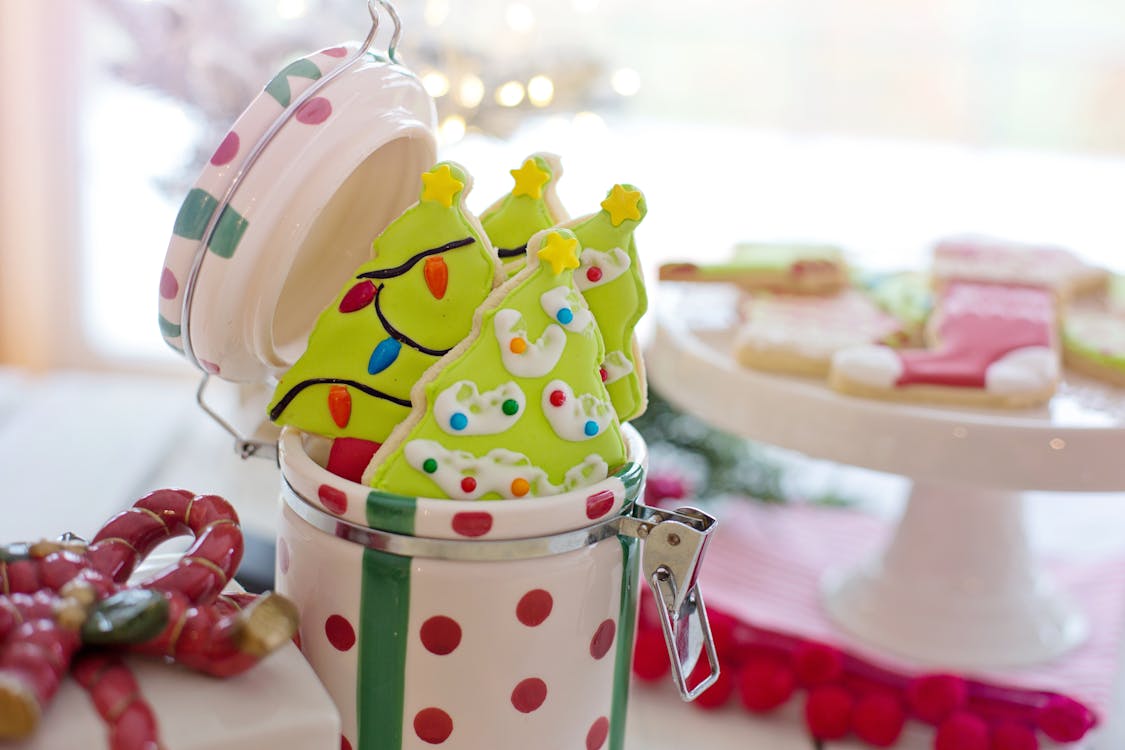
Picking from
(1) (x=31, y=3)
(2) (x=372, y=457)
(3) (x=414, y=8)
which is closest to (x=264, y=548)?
(2) (x=372, y=457)

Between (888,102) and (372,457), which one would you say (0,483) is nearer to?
(372,457)

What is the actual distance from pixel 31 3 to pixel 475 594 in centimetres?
138

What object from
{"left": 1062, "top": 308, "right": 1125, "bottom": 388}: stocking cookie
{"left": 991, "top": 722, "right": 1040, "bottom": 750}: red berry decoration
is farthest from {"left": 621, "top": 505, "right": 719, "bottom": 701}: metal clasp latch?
{"left": 1062, "top": 308, "right": 1125, "bottom": 388}: stocking cookie

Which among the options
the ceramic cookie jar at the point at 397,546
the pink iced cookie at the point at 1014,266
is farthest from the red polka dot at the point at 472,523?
the pink iced cookie at the point at 1014,266

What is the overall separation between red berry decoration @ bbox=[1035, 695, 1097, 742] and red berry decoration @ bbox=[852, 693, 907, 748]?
3.3 inches

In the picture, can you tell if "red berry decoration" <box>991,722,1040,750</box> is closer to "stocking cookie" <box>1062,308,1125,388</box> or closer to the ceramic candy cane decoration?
"stocking cookie" <box>1062,308,1125,388</box>

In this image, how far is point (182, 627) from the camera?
43 centimetres

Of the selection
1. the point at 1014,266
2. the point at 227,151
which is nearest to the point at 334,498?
the point at 227,151

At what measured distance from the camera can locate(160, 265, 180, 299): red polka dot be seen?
484 millimetres

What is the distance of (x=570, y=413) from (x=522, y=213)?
0.12 m

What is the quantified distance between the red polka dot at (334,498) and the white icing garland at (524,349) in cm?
8

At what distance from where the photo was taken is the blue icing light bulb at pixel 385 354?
0.50m

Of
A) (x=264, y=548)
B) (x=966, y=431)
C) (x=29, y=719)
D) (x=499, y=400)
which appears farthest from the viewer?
(x=264, y=548)

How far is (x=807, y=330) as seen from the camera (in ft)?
2.84
